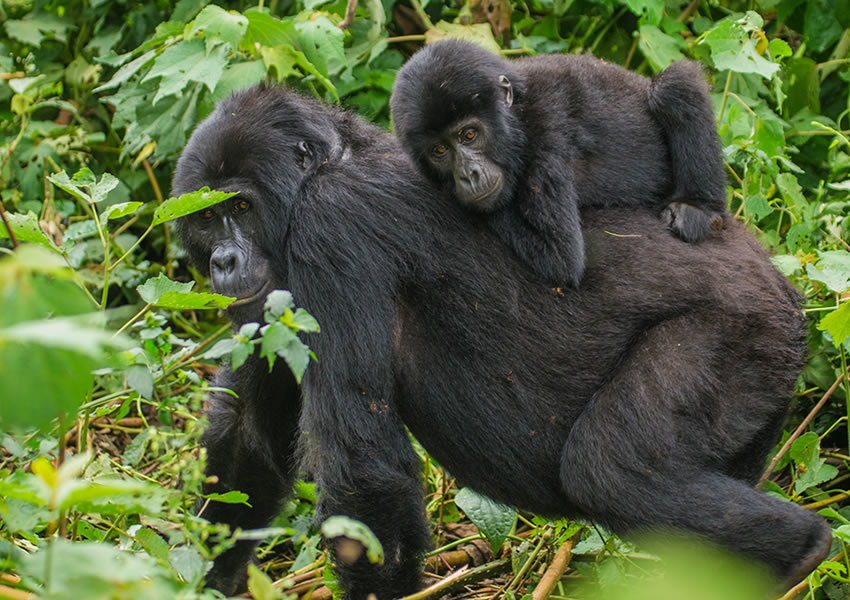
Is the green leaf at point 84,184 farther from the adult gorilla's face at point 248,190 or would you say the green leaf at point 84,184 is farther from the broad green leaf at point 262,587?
the broad green leaf at point 262,587

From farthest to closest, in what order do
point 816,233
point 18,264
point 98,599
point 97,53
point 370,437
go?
1. point 97,53
2. point 816,233
3. point 370,437
4. point 98,599
5. point 18,264

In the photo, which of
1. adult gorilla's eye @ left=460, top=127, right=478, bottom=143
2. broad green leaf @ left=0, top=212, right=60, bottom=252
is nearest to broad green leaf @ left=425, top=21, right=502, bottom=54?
adult gorilla's eye @ left=460, top=127, right=478, bottom=143

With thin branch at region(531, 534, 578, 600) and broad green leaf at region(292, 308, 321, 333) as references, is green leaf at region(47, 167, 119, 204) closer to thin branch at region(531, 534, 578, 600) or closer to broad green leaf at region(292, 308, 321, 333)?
broad green leaf at region(292, 308, 321, 333)

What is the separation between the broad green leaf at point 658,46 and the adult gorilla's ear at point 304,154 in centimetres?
210

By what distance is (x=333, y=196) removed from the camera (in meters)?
3.15

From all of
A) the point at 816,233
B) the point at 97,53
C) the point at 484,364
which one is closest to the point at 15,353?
the point at 484,364

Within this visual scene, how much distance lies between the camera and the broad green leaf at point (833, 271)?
3.17 metres

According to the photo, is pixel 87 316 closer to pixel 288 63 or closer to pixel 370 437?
pixel 370 437

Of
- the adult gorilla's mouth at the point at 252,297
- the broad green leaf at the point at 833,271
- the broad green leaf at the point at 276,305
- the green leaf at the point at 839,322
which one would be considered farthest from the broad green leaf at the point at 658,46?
the broad green leaf at the point at 276,305

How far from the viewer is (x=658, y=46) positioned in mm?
4742

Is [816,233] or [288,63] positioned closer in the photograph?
[288,63]

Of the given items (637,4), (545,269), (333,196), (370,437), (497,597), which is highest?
(637,4)

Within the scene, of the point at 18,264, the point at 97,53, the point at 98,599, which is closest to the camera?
the point at 18,264

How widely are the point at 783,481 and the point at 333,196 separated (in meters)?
2.29
